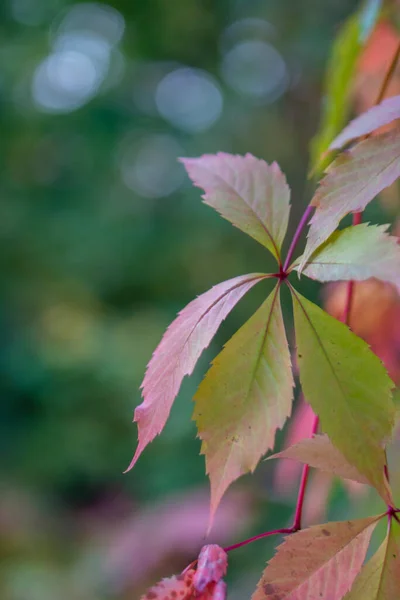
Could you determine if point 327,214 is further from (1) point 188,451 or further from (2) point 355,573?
(1) point 188,451

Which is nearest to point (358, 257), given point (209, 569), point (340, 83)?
point (209, 569)

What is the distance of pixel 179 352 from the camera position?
0.30 metres

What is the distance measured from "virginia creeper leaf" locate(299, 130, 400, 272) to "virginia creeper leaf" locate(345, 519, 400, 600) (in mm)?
145

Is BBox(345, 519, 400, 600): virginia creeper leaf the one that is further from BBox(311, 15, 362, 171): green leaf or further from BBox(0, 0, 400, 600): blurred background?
BBox(0, 0, 400, 600): blurred background

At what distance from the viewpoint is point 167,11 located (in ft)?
8.82

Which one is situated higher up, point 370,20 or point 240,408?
point 370,20

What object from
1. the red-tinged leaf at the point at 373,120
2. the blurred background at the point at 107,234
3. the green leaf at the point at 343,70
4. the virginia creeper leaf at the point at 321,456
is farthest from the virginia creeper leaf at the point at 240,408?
the blurred background at the point at 107,234

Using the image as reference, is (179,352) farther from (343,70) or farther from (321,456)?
(343,70)

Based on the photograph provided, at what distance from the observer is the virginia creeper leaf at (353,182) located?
0.29m

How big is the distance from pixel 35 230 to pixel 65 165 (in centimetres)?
47

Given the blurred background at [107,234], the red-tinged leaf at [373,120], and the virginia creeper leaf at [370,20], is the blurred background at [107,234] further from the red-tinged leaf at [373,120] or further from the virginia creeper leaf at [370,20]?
the red-tinged leaf at [373,120]

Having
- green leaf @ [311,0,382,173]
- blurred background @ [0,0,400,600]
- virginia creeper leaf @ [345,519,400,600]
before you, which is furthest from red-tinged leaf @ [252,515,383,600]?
blurred background @ [0,0,400,600]

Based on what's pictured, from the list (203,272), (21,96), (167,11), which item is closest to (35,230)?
(21,96)

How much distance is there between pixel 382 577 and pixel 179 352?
0.15 m
